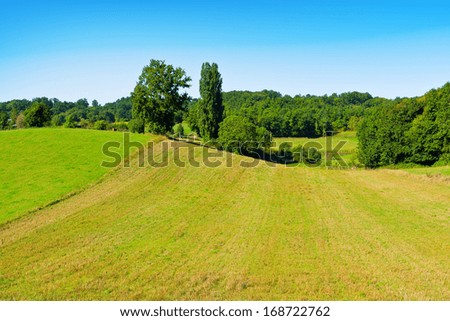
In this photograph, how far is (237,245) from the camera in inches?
778

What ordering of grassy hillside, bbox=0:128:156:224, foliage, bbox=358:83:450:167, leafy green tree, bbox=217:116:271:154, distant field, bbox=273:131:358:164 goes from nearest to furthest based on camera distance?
1. grassy hillside, bbox=0:128:156:224
2. foliage, bbox=358:83:450:167
3. leafy green tree, bbox=217:116:271:154
4. distant field, bbox=273:131:358:164

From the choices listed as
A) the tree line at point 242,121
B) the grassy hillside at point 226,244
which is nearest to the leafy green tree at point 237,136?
the tree line at point 242,121

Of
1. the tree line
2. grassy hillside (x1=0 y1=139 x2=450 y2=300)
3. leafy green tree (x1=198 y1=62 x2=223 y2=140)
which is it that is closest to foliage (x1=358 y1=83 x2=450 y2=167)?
the tree line

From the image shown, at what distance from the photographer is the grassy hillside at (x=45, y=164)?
27.1 metres

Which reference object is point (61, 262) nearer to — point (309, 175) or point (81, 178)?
point (81, 178)

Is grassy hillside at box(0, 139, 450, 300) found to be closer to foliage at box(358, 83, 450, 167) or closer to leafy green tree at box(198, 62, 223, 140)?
foliage at box(358, 83, 450, 167)

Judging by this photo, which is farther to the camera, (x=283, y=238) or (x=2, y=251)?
(x=283, y=238)

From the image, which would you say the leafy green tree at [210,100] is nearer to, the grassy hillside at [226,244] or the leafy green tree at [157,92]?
the leafy green tree at [157,92]

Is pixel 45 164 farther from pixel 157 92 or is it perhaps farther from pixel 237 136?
pixel 237 136

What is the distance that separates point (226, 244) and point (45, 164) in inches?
1093

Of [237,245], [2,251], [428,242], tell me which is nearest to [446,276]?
[428,242]

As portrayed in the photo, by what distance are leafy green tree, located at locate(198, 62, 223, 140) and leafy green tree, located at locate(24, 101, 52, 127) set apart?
38925 millimetres

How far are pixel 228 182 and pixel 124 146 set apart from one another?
17.8 meters

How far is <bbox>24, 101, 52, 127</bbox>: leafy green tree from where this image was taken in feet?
257
